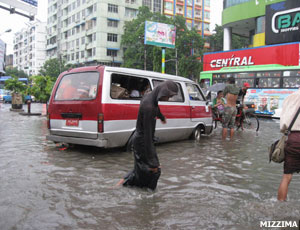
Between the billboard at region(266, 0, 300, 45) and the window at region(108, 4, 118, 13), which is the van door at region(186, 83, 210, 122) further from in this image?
the window at region(108, 4, 118, 13)

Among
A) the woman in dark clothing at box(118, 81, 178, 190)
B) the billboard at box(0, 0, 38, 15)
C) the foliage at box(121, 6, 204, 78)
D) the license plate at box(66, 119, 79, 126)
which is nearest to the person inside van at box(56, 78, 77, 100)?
the license plate at box(66, 119, 79, 126)

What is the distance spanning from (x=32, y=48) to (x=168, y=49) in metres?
70.4

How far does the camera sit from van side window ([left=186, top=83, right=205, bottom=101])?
8.59 metres

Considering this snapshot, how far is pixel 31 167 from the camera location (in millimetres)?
5418

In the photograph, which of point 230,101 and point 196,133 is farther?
point 230,101

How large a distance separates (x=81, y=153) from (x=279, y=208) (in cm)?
448

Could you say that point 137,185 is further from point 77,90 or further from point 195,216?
point 77,90

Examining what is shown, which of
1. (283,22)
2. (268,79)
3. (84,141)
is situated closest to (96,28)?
(283,22)

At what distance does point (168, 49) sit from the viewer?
4581cm

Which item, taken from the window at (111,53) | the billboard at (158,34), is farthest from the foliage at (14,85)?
the window at (111,53)

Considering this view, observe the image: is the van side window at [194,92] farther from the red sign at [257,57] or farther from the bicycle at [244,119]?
the red sign at [257,57]

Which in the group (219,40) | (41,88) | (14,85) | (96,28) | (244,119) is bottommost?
(244,119)

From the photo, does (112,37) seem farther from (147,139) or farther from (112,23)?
(147,139)

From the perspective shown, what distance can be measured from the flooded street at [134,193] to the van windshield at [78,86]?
129 cm
